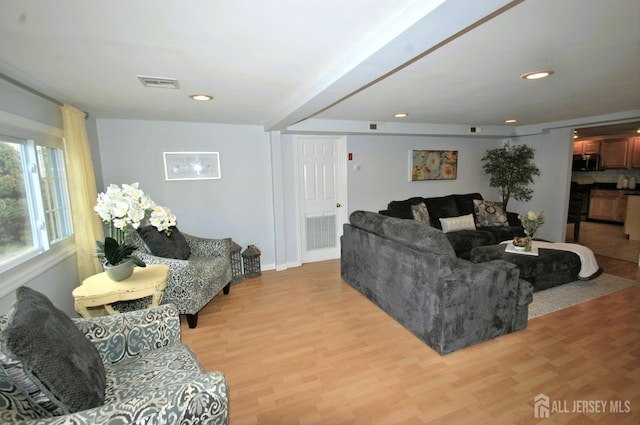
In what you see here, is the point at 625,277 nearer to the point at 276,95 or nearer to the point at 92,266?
the point at 276,95

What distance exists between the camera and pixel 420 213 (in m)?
4.67

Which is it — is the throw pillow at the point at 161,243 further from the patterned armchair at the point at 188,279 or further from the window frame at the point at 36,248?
the window frame at the point at 36,248

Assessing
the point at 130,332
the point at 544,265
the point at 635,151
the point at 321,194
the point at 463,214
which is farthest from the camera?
the point at 635,151

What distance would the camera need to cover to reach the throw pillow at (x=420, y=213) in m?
4.61

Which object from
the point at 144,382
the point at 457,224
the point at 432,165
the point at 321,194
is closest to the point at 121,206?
the point at 144,382

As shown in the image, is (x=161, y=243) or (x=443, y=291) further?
(x=161, y=243)

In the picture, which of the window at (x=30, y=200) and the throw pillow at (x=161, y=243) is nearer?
the window at (x=30, y=200)

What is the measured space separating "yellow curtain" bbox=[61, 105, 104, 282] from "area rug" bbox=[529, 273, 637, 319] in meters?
4.29

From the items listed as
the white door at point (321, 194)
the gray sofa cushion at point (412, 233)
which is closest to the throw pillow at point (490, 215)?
the white door at point (321, 194)

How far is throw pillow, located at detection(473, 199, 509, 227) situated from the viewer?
4934mm

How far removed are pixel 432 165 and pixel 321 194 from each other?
7.14 feet

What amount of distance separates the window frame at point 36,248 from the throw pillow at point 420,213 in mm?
4284

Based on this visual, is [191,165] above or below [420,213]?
above

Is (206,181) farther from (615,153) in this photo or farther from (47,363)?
(615,153)
